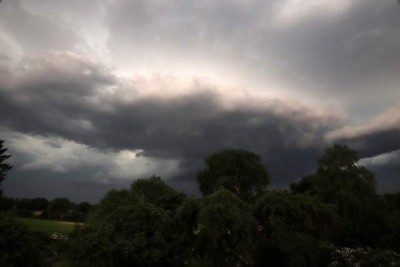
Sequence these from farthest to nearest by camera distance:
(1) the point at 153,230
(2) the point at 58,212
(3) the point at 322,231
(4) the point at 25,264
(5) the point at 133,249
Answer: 1. (2) the point at 58,212
2. (3) the point at 322,231
3. (1) the point at 153,230
4. (5) the point at 133,249
5. (4) the point at 25,264

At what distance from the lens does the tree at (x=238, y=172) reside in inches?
2596

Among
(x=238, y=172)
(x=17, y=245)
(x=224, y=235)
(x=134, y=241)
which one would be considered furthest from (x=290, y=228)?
(x=238, y=172)

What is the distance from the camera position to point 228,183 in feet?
209

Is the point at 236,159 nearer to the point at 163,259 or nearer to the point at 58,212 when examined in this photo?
the point at 163,259

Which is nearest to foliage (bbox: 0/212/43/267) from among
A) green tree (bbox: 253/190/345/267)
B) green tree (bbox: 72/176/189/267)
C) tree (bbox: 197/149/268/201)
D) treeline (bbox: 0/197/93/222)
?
green tree (bbox: 72/176/189/267)

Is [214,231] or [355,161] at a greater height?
[355,161]

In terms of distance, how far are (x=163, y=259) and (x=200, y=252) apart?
2.75m

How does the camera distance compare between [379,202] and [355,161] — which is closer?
[379,202]

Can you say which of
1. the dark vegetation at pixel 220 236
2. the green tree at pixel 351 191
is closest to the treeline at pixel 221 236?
the dark vegetation at pixel 220 236

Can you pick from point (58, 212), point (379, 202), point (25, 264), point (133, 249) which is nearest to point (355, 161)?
point (379, 202)

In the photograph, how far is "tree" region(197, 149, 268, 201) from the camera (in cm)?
6594

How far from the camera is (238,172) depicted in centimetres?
6675

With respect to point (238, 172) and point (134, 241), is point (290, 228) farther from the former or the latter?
point (238, 172)

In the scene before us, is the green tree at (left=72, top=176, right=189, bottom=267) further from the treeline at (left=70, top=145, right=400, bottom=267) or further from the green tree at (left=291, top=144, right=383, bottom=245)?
the green tree at (left=291, top=144, right=383, bottom=245)
